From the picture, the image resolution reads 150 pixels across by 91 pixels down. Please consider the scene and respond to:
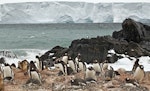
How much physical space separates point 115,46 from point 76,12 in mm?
52597

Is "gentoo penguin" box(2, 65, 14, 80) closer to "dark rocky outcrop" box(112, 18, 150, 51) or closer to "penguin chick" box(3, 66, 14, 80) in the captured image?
"penguin chick" box(3, 66, 14, 80)

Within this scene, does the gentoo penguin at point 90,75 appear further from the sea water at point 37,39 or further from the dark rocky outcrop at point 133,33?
the sea water at point 37,39

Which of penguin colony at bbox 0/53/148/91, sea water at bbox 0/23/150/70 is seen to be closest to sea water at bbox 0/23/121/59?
sea water at bbox 0/23/150/70

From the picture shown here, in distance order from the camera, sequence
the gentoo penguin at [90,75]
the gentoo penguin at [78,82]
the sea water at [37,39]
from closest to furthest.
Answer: the gentoo penguin at [78,82] < the gentoo penguin at [90,75] < the sea water at [37,39]

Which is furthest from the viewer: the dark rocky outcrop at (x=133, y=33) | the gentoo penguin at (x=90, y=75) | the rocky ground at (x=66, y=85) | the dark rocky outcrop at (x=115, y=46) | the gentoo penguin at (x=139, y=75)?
the dark rocky outcrop at (x=133, y=33)

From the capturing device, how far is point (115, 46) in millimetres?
18578

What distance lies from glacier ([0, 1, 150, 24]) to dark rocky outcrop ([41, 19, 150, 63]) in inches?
1817

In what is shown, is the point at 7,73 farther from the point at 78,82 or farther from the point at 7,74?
the point at 78,82

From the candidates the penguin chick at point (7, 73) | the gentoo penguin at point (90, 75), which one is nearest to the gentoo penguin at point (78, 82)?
the gentoo penguin at point (90, 75)

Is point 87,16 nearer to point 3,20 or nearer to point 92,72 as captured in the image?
point 3,20

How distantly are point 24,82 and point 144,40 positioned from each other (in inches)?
435

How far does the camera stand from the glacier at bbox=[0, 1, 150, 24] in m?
69.7

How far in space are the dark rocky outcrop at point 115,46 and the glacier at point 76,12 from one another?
46.2m

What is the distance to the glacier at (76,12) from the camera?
69688mm
